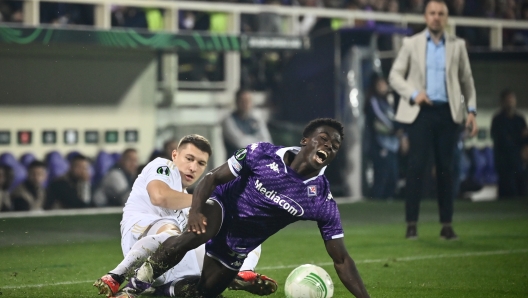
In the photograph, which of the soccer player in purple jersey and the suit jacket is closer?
the soccer player in purple jersey

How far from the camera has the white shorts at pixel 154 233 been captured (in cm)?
621

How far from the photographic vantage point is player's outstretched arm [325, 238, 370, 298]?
17.8ft

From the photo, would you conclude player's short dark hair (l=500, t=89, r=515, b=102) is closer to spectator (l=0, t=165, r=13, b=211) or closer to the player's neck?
spectator (l=0, t=165, r=13, b=211)

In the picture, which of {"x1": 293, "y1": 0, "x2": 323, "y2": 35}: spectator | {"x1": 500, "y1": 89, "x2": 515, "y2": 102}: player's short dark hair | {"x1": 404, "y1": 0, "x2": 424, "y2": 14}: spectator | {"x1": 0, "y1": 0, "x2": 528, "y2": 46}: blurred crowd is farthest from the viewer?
{"x1": 404, "y1": 0, "x2": 424, "y2": 14}: spectator

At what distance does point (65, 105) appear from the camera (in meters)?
13.6

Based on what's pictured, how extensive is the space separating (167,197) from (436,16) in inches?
182

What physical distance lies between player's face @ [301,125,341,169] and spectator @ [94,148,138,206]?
8022 millimetres

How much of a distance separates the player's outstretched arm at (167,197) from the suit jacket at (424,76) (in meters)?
4.09

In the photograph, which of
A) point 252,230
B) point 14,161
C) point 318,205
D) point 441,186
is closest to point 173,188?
point 252,230

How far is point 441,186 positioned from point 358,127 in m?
5.49

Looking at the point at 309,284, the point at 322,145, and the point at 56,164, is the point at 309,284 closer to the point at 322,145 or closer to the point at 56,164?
the point at 322,145

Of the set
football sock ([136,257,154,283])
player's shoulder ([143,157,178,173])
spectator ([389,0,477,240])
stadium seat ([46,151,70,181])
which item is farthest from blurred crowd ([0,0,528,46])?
football sock ([136,257,154,283])

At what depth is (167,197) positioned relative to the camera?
6.18 meters

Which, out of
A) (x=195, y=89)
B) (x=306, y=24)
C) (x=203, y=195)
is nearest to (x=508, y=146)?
(x=306, y=24)
